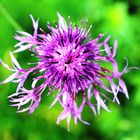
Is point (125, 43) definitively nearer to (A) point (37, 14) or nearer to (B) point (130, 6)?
(B) point (130, 6)

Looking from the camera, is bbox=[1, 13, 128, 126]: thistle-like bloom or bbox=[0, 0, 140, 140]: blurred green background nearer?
bbox=[1, 13, 128, 126]: thistle-like bloom

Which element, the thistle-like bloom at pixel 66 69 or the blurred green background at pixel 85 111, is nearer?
the thistle-like bloom at pixel 66 69

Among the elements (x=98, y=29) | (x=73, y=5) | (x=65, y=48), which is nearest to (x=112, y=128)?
(x=98, y=29)

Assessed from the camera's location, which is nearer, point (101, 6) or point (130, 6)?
point (101, 6)

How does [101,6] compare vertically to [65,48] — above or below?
above

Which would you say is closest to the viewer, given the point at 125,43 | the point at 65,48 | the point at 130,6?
the point at 65,48

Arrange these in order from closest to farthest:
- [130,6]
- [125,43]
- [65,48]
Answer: [65,48] → [125,43] → [130,6]

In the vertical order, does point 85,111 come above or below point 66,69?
below

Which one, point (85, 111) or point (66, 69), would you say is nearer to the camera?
point (66, 69)
